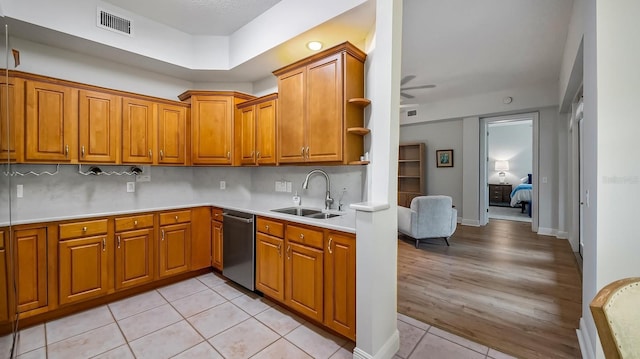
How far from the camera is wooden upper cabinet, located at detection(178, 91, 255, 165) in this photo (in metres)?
3.39

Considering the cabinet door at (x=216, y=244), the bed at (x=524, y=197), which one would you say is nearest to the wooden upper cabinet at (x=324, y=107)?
the cabinet door at (x=216, y=244)

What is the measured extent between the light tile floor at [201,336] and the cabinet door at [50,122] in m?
1.51

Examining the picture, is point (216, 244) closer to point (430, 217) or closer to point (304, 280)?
point (304, 280)

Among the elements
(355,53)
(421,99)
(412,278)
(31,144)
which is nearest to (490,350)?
(412,278)

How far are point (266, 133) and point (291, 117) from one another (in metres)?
0.51

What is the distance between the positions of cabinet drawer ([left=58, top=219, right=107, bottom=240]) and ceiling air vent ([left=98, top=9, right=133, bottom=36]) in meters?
1.96

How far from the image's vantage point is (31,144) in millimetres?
2402

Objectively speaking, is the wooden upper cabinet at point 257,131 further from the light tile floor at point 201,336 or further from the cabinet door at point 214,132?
the light tile floor at point 201,336

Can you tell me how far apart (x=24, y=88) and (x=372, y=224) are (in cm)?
320

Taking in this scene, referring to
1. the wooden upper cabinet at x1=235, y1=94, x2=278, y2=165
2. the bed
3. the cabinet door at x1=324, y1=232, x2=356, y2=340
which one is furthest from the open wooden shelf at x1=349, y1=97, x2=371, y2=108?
the bed

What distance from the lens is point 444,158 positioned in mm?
6621

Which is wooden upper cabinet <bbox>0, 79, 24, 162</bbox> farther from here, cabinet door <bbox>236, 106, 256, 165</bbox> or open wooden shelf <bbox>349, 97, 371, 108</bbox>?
open wooden shelf <bbox>349, 97, 371, 108</bbox>

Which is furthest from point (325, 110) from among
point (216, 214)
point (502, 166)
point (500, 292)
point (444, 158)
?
point (502, 166)

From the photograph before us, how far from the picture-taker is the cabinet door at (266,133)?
3029 mm
